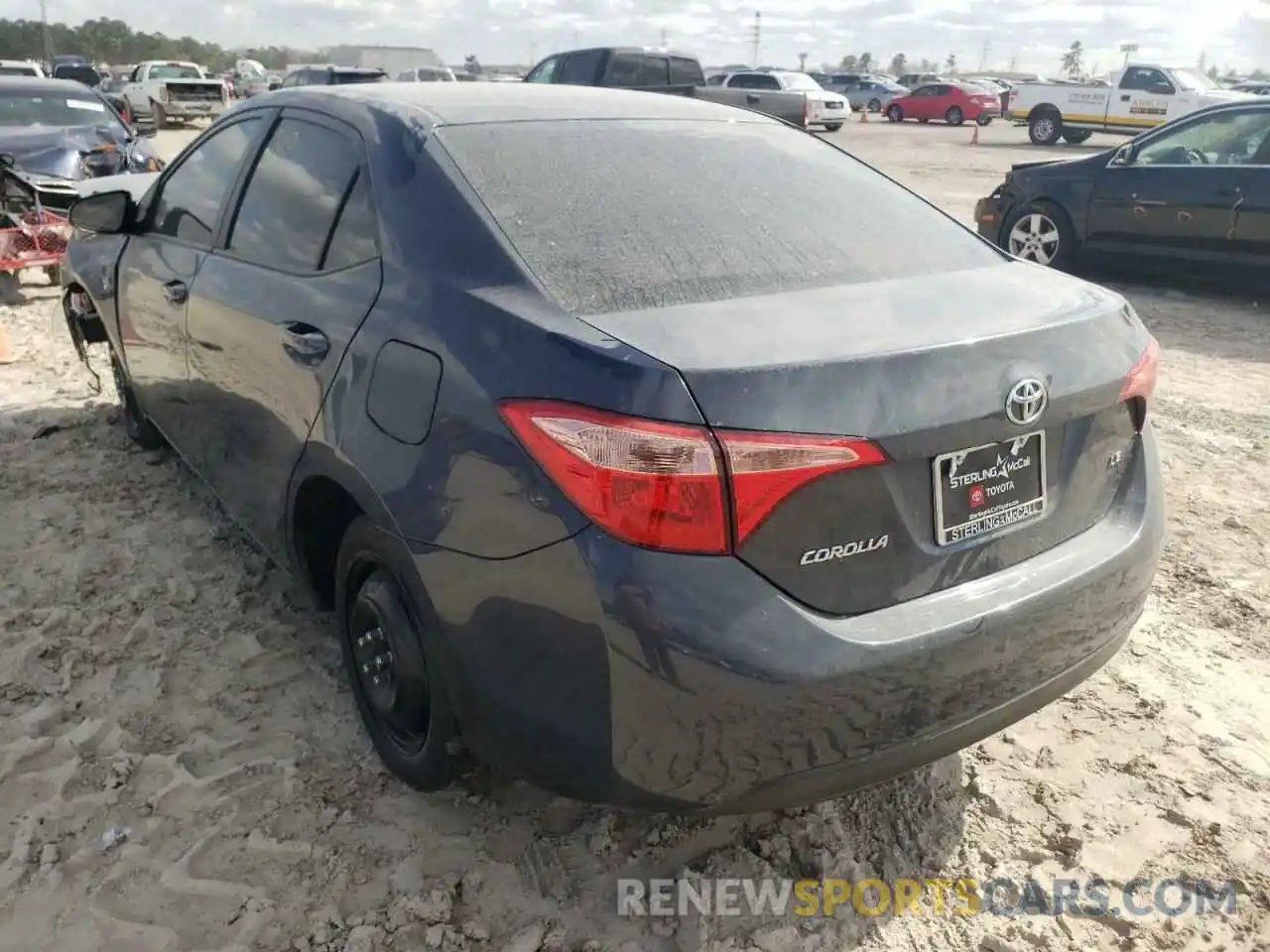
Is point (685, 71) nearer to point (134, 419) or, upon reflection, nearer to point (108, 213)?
point (134, 419)

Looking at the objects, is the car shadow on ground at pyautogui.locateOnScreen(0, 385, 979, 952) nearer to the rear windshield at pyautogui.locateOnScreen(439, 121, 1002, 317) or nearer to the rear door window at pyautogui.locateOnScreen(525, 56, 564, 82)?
the rear windshield at pyautogui.locateOnScreen(439, 121, 1002, 317)

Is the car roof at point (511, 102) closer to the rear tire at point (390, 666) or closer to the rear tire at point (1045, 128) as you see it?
the rear tire at point (390, 666)

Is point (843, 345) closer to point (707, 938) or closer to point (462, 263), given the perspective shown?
point (462, 263)

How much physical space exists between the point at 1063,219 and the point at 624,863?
7961 mm

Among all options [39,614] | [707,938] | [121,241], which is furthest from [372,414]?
[121,241]

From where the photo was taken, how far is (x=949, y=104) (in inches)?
1432

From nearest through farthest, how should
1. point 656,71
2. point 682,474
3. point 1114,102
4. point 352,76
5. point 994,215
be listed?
point 682,474
point 994,215
point 656,71
point 352,76
point 1114,102

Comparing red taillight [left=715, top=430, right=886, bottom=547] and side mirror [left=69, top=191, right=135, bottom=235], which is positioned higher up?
side mirror [left=69, top=191, right=135, bottom=235]

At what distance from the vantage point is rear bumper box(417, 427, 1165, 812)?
1.86 metres

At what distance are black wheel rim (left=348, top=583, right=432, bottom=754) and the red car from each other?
3677 cm

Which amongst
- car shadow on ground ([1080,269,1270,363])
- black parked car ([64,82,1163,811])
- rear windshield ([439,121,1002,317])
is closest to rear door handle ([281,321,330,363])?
black parked car ([64,82,1163,811])

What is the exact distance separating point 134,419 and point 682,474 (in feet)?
12.9

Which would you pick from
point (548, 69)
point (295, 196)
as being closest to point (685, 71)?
point (548, 69)

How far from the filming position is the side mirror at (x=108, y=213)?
13.2ft
